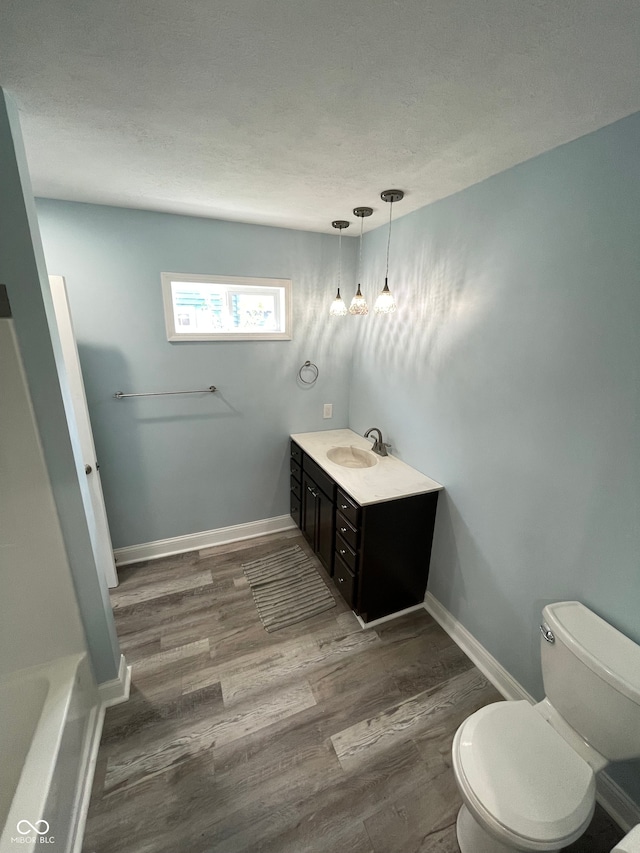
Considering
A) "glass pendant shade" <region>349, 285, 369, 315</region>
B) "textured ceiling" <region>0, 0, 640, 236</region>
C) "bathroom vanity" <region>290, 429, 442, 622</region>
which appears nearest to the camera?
"textured ceiling" <region>0, 0, 640, 236</region>

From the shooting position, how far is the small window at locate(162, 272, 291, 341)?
228 cm

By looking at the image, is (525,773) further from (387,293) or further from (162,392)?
(162,392)

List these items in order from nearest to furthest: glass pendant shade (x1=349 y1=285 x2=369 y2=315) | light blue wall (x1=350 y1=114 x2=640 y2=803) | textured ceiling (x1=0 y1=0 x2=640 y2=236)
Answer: textured ceiling (x1=0 y1=0 x2=640 y2=236)
light blue wall (x1=350 y1=114 x2=640 y2=803)
glass pendant shade (x1=349 y1=285 x2=369 y2=315)

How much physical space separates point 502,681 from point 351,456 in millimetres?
1575

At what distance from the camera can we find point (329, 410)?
115 inches

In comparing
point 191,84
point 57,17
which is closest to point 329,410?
point 191,84

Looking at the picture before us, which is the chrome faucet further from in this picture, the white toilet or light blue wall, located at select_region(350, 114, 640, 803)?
the white toilet

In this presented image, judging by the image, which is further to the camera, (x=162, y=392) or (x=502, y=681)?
(x=162, y=392)

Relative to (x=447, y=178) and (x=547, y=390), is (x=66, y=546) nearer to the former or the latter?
(x=547, y=390)

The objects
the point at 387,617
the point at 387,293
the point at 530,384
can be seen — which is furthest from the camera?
the point at 387,617

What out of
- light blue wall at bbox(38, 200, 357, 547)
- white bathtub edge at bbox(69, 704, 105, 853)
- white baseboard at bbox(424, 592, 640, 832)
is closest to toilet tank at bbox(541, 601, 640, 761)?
white baseboard at bbox(424, 592, 640, 832)

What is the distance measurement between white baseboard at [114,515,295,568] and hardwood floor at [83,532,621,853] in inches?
15.0

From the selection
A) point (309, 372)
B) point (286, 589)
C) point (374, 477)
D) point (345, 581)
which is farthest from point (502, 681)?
point (309, 372)

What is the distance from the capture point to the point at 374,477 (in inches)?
83.0
